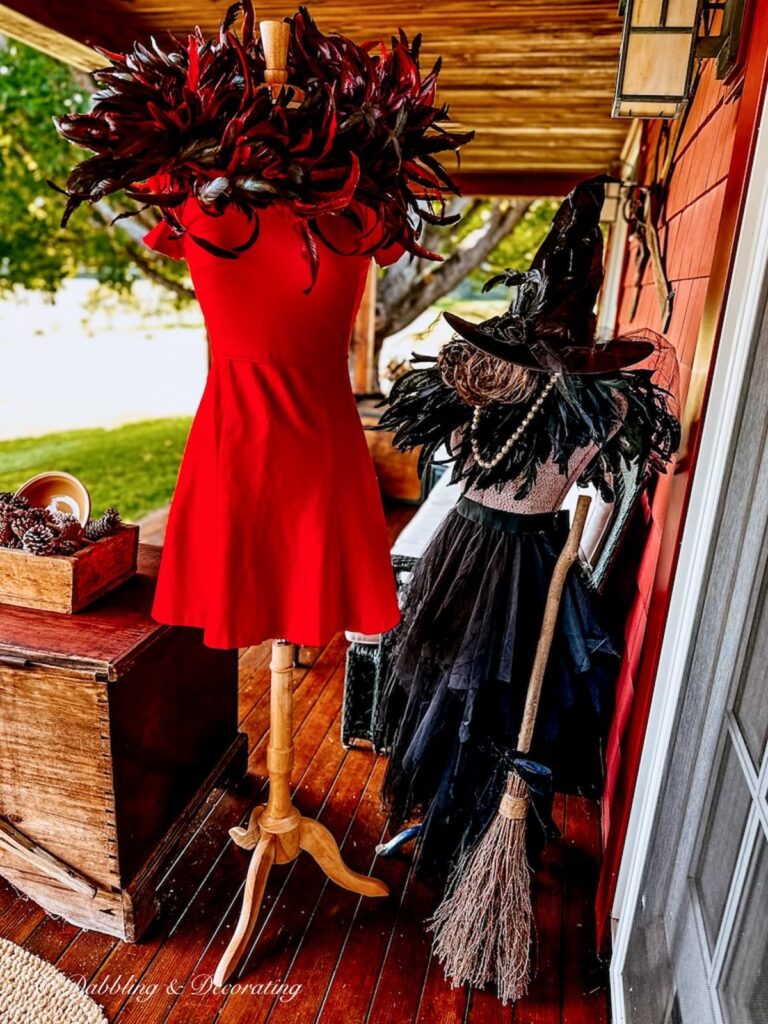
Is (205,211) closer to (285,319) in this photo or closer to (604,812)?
(285,319)

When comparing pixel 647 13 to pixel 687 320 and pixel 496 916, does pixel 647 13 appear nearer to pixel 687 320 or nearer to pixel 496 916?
pixel 687 320

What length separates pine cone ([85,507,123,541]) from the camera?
5.62 feet

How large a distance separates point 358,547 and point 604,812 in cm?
117

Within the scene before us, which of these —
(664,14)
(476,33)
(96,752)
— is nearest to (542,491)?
(664,14)

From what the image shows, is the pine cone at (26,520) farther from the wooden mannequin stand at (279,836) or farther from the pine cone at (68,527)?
the wooden mannequin stand at (279,836)

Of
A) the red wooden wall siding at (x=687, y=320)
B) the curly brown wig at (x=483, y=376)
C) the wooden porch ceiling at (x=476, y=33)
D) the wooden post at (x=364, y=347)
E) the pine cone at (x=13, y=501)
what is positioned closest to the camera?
the red wooden wall siding at (x=687, y=320)

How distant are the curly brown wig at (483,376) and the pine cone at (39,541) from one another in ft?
2.96

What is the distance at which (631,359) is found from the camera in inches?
51.1

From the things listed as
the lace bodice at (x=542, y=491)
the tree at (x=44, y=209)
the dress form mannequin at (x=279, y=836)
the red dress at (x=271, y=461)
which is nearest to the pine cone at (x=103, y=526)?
the red dress at (x=271, y=461)

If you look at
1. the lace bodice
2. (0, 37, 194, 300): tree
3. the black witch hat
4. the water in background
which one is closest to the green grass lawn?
the water in background

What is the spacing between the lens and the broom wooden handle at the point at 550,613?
1.48m

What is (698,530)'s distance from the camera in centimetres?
130

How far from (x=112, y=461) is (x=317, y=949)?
547cm

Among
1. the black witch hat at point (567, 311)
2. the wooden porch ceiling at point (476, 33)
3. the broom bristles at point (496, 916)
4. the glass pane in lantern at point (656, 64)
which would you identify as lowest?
the broom bristles at point (496, 916)
